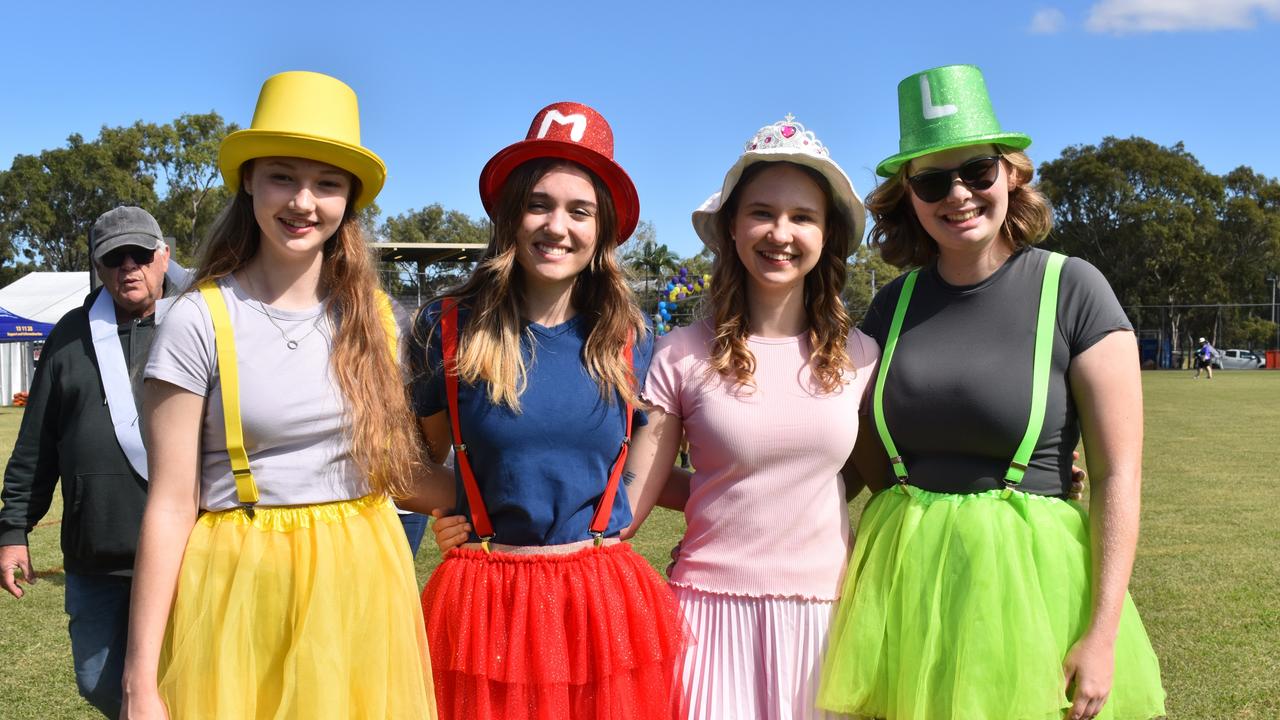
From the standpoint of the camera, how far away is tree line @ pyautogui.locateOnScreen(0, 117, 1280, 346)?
43.2m

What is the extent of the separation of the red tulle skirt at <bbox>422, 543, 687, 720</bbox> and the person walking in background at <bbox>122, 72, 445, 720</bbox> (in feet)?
0.40

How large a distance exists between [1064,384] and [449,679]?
1725 mm

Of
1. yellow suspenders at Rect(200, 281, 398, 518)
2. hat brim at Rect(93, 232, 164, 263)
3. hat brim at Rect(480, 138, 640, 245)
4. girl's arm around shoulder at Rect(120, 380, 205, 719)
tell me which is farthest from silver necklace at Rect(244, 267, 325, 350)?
hat brim at Rect(93, 232, 164, 263)

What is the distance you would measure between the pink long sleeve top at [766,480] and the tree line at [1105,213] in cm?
4233

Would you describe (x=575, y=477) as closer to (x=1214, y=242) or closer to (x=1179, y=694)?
(x=1179, y=694)

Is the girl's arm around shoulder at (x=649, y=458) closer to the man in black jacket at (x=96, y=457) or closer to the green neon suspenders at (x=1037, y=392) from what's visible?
the green neon suspenders at (x=1037, y=392)

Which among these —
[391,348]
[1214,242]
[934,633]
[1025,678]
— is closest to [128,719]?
[391,348]

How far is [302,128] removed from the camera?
2.29 meters

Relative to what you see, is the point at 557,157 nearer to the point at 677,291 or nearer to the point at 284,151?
the point at 284,151

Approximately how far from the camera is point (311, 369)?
2.29 m

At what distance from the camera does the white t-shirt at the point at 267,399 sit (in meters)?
2.19

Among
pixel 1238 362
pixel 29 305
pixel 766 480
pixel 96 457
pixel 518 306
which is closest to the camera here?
pixel 766 480

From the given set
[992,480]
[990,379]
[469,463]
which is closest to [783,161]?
[990,379]

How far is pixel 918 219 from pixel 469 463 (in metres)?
1.49
